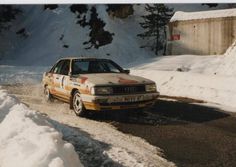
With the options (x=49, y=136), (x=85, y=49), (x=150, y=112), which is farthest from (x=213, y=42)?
(x=49, y=136)

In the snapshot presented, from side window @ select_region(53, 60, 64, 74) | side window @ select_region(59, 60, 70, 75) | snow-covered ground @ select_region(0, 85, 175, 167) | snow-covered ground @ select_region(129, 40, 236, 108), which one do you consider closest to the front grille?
snow-covered ground @ select_region(0, 85, 175, 167)

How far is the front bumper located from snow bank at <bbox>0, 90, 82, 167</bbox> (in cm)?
294

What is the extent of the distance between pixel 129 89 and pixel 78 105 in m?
1.32

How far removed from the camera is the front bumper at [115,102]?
25.8 ft

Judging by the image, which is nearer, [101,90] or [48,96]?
[101,90]

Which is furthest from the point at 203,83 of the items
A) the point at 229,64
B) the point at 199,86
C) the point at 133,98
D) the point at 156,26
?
the point at 156,26

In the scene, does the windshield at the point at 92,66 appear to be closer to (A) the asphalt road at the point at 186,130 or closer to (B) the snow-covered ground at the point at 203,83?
(A) the asphalt road at the point at 186,130

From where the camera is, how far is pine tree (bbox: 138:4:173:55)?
28.4m

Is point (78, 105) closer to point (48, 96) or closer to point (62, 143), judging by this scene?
point (48, 96)

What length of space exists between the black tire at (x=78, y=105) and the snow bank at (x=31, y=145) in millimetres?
3359

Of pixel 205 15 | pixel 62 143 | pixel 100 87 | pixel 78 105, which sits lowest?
pixel 78 105

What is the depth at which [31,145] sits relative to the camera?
3865 mm

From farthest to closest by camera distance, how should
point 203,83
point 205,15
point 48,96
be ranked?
point 205,15 < point 203,83 < point 48,96

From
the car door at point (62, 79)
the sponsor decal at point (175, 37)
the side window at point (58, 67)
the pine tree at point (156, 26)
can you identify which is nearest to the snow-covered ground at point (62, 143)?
the car door at point (62, 79)
